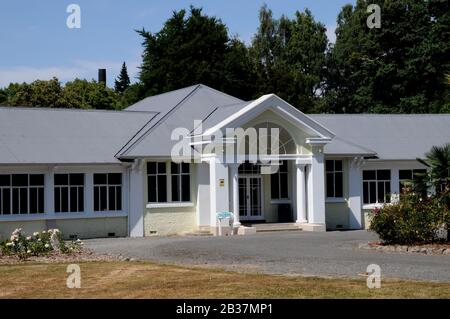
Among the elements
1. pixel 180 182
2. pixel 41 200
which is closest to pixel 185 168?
pixel 180 182

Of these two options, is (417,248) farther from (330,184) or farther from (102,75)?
(102,75)

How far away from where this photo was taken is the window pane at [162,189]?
1312 inches

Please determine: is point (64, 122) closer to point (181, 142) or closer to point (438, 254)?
point (181, 142)

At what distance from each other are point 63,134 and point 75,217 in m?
3.87

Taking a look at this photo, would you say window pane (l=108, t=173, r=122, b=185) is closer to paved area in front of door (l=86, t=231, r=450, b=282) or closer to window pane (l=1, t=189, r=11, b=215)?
paved area in front of door (l=86, t=231, r=450, b=282)

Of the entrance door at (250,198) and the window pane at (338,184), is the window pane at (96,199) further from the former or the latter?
the window pane at (338,184)

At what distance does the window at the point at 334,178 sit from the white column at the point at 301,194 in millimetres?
2158

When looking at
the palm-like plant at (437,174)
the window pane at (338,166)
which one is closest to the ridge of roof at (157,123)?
the window pane at (338,166)

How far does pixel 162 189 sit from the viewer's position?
33312 mm

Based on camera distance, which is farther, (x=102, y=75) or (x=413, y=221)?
(x=102, y=75)

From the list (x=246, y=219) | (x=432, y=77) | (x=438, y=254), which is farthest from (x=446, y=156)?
(x=432, y=77)

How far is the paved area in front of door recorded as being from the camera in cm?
1822
